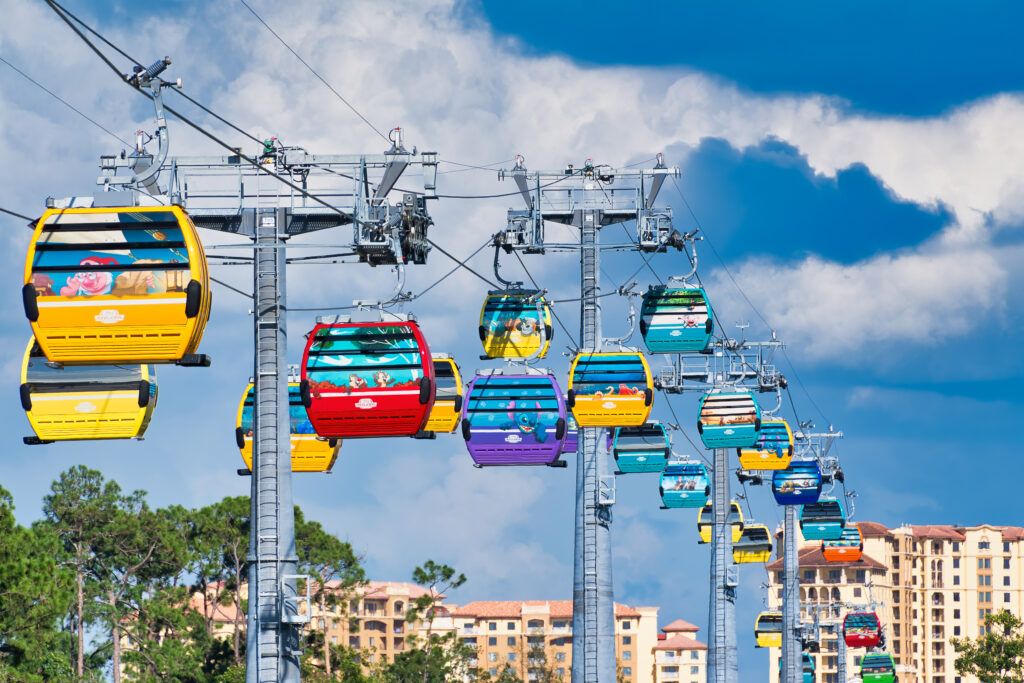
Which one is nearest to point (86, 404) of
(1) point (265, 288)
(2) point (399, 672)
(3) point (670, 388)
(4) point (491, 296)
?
(1) point (265, 288)

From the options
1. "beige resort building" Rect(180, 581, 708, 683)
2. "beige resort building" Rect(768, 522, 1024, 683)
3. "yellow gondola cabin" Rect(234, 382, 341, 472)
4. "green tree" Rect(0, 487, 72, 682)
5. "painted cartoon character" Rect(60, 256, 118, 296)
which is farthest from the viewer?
"beige resort building" Rect(768, 522, 1024, 683)

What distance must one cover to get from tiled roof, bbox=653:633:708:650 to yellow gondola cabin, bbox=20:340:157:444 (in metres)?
137

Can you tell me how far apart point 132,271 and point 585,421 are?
499 inches

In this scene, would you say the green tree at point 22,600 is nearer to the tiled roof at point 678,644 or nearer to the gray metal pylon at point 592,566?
the gray metal pylon at point 592,566

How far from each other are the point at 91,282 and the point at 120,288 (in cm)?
28

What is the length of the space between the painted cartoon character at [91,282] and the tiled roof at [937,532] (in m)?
152

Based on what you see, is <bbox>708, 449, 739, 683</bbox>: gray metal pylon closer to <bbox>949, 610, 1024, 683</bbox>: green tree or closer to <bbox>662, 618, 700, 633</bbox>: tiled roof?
<bbox>949, 610, 1024, 683</bbox>: green tree

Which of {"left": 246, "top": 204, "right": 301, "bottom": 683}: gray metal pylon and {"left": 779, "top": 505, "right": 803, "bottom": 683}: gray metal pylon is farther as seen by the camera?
{"left": 779, "top": 505, "right": 803, "bottom": 683}: gray metal pylon

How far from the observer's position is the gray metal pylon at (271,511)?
57.4ft

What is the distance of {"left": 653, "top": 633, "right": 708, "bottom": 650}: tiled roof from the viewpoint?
154 metres

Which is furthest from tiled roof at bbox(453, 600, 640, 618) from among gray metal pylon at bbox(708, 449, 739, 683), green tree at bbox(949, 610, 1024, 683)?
gray metal pylon at bbox(708, 449, 739, 683)

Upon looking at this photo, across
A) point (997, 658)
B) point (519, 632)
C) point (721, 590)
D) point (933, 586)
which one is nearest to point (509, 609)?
point (519, 632)

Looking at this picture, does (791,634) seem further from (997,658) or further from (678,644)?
(678,644)

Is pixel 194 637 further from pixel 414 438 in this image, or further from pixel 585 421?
pixel 414 438
